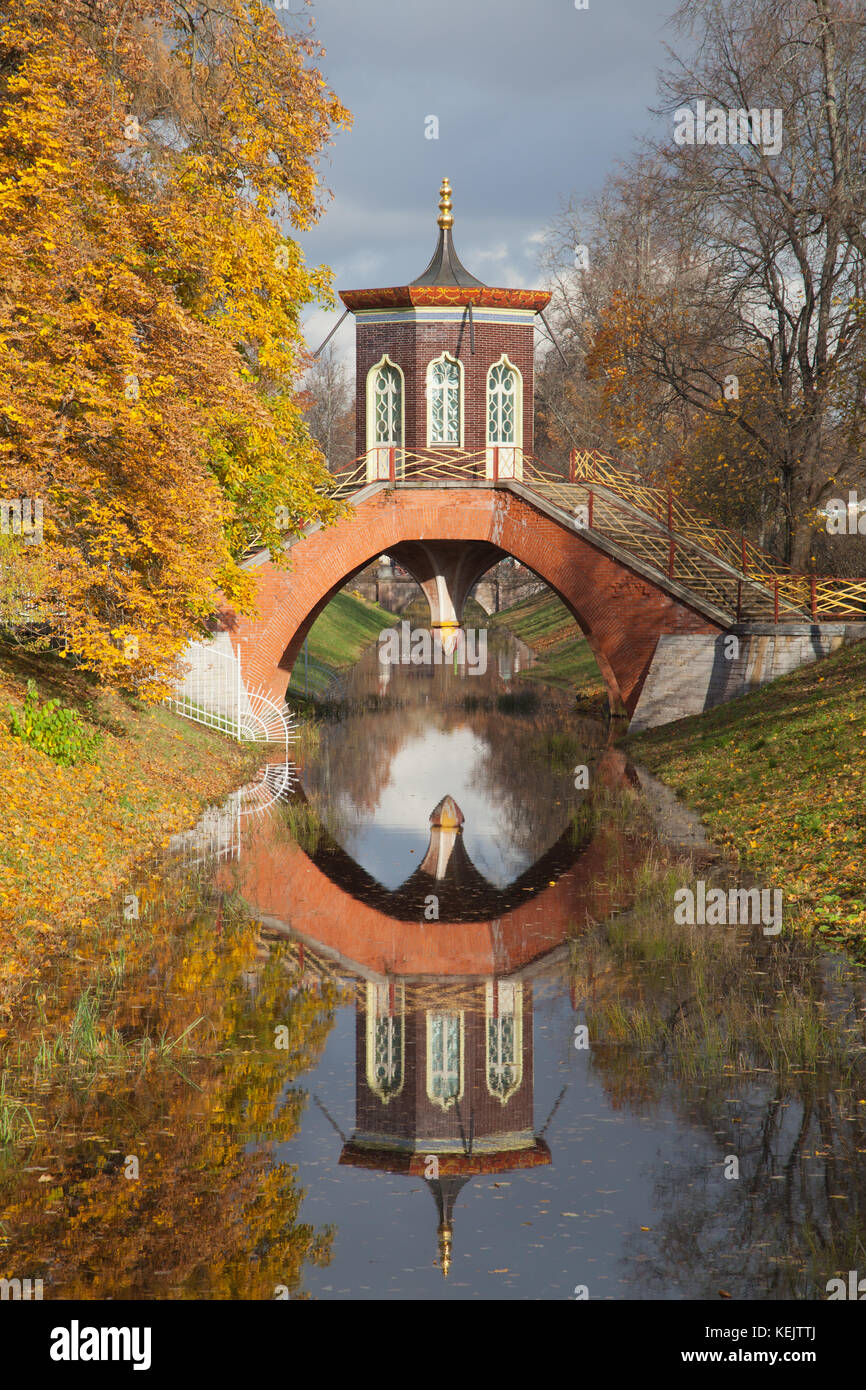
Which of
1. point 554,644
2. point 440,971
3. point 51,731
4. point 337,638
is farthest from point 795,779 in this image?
point 337,638

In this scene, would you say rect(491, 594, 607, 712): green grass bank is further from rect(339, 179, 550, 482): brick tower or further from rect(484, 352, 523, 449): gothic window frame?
rect(339, 179, 550, 482): brick tower

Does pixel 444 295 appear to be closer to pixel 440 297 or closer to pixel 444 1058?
pixel 440 297

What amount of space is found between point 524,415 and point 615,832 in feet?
64.2

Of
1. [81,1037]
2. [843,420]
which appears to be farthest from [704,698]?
[81,1037]

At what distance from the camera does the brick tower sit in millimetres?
35062

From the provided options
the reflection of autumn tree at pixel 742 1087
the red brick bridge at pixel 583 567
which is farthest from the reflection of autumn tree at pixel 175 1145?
the red brick bridge at pixel 583 567

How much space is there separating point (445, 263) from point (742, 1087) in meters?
31.1

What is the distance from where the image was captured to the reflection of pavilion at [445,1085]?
26.8 ft

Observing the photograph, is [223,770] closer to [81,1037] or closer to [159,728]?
[159,728]

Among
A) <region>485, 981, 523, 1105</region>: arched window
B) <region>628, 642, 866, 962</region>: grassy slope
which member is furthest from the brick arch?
<region>485, 981, 523, 1105</region>: arched window

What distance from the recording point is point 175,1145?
8.06 m

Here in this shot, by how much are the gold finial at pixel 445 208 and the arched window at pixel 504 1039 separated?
97.2ft

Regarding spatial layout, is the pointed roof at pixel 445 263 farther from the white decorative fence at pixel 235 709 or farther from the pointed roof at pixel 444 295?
the white decorative fence at pixel 235 709
